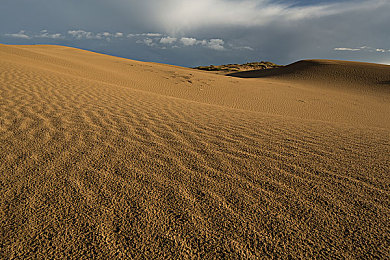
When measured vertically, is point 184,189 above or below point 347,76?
below

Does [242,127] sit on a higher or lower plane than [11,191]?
higher

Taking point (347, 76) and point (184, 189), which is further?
point (347, 76)

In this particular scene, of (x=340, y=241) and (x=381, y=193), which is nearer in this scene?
(x=340, y=241)

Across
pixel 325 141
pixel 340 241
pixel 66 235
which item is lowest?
pixel 66 235

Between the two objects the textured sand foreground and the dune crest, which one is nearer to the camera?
the textured sand foreground

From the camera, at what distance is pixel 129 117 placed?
425cm

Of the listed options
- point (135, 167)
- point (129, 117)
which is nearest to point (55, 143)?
point (135, 167)

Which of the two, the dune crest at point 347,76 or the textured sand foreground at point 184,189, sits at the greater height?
the dune crest at point 347,76

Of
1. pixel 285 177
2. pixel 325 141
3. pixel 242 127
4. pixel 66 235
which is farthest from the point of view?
pixel 242 127

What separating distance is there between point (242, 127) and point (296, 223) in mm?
2620

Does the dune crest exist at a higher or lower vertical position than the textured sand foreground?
higher

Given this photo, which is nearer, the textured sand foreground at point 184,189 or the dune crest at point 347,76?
the textured sand foreground at point 184,189

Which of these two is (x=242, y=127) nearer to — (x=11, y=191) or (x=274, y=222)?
(x=274, y=222)

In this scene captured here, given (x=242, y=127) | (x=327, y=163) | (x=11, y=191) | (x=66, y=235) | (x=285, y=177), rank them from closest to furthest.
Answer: (x=66, y=235) → (x=11, y=191) → (x=285, y=177) → (x=327, y=163) → (x=242, y=127)
